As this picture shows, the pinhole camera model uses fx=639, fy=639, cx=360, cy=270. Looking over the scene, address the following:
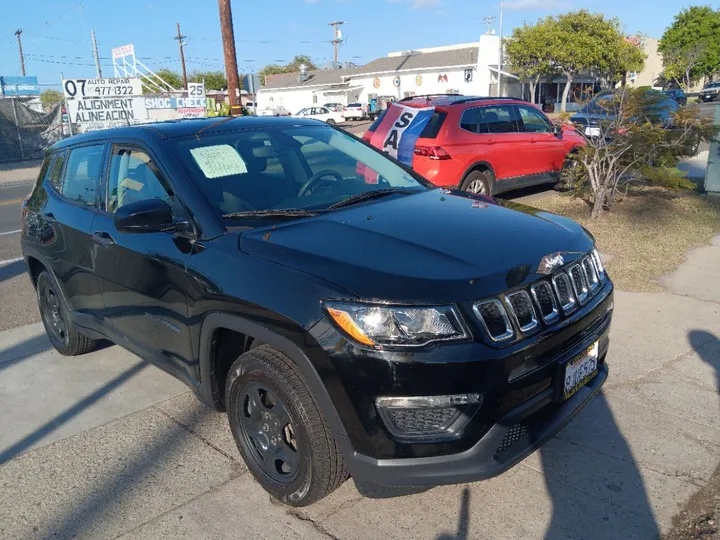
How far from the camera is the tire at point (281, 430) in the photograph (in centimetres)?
268

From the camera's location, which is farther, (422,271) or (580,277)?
(580,277)

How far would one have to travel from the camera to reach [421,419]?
8.19 feet

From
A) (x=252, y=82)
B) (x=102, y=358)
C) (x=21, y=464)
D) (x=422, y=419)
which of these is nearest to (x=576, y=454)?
(x=422, y=419)

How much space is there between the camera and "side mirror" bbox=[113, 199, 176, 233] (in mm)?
3168

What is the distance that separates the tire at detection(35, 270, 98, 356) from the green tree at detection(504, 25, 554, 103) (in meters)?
45.8

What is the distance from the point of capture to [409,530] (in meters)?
2.86

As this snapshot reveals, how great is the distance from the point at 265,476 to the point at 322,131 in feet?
7.73

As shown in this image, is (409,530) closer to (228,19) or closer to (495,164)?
(495,164)

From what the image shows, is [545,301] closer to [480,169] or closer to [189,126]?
[189,126]

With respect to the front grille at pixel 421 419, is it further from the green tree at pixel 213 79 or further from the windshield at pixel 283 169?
the green tree at pixel 213 79

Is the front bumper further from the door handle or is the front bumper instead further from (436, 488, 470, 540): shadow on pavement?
the door handle

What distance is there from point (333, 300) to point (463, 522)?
123 centimetres

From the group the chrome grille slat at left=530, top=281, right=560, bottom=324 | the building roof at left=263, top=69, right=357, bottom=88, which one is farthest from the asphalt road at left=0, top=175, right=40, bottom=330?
the building roof at left=263, top=69, right=357, bottom=88

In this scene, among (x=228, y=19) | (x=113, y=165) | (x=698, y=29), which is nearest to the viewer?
(x=113, y=165)
